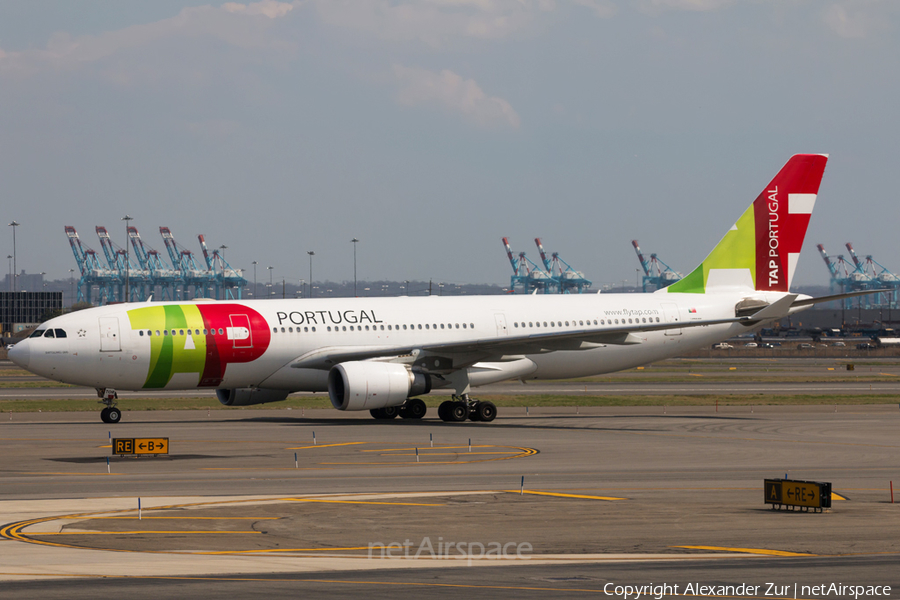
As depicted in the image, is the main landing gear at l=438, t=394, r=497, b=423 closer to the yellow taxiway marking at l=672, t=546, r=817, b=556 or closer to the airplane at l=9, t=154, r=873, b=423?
the airplane at l=9, t=154, r=873, b=423

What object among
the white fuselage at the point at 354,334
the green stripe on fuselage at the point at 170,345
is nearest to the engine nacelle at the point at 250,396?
the white fuselage at the point at 354,334

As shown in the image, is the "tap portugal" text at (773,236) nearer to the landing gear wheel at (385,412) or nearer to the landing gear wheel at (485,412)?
the landing gear wheel at (485,412)

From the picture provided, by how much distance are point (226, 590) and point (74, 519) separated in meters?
7.46

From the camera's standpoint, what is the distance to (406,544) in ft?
58.0

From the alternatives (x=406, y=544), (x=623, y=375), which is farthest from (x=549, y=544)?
(x=623, y=375)

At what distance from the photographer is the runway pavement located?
14.8 m

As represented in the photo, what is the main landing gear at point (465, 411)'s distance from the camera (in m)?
42.9

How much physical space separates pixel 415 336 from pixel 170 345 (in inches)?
375

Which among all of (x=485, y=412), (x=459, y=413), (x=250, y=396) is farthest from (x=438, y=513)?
(x=250, y=396)

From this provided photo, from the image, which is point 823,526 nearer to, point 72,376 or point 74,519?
point 74,519

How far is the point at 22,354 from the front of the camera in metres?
40.6

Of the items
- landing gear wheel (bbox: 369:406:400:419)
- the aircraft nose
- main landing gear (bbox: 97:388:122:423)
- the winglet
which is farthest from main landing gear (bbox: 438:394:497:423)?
the aircraft nose

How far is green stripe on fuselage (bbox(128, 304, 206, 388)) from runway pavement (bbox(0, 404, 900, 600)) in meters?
2.91

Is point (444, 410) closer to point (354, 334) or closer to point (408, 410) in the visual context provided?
point (408, 410)
